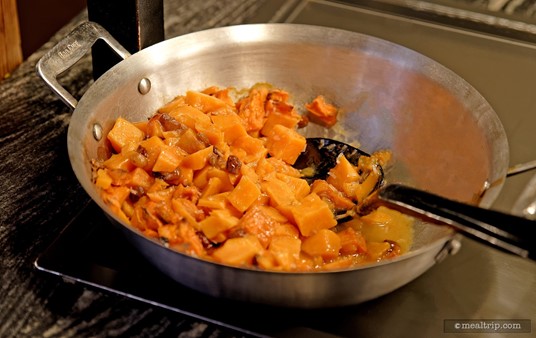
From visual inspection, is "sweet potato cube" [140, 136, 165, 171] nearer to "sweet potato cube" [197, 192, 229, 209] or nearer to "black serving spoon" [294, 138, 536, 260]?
"sweet potato cube" [197, 192, 229, 209]

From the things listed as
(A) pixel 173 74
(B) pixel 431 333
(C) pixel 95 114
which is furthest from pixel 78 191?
(B) pixel 431 333

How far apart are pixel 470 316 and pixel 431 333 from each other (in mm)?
78

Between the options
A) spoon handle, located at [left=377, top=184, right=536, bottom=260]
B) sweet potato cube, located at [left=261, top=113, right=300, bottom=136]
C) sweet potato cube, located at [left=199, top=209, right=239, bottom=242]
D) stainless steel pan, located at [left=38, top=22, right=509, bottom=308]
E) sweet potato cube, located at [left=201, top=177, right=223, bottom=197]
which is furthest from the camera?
sweet potato cube, located at [left=261, top=113, right=300, bottom=136]

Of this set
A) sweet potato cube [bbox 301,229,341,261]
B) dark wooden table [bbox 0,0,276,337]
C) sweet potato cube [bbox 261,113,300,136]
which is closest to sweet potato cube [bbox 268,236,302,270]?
sweet potato cube [bbox 301,229,341,261]

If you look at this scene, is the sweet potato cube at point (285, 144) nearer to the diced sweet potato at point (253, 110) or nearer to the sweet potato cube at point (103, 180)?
the diced sweet potato at point (253, 110)

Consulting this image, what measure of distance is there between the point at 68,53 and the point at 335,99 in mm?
569

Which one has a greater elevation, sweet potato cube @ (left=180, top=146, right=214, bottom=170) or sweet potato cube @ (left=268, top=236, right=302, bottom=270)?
sweet potato cube @ (left=180, top=146, right=214, bottom=170)

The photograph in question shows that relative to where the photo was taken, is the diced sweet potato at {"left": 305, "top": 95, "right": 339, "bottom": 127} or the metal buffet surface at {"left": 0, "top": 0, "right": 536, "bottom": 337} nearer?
the metal buffet surface at {"left": 0, "top": 0, "right": 536, "bottom": 337}

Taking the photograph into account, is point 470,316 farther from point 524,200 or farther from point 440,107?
point 440,107

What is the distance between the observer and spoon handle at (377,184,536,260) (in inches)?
Answer: 33.2

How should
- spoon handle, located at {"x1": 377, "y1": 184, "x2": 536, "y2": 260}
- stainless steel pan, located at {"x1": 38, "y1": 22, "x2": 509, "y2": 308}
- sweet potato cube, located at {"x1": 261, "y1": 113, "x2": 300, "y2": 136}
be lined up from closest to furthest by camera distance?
spoon handle, located at {"x1": 377, "y1": 184, "x2": 536, "y2": 260} < stainless steel pan, located at {"x1": 38, "y1": 22, "x2": 509, "y2": 308} < sweet potato cube, located at {"x1": 261, "y1": 113, "x2": 300, "y2": 136}

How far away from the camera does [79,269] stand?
41.5 inches

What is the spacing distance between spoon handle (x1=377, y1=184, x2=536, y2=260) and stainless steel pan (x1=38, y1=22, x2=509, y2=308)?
0.04 metres

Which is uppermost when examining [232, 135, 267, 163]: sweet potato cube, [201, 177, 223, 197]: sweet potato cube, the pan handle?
the pan handle
